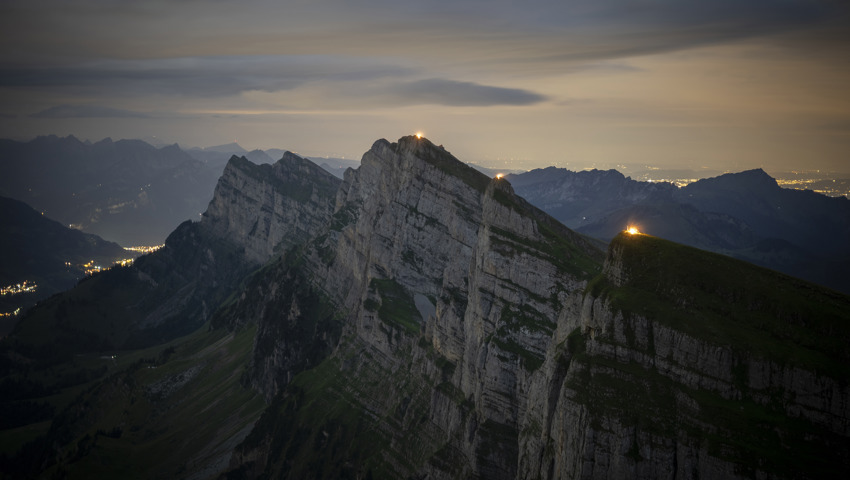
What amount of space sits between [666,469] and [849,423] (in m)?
21.3

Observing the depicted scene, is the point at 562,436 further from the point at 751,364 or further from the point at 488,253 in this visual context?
the point at 488,253

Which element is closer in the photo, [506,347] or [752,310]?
[752,310]

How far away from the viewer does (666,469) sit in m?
72.3

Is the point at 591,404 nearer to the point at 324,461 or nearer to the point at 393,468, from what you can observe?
the point at 393,468

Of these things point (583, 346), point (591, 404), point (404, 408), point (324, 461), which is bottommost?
point (324, 461)

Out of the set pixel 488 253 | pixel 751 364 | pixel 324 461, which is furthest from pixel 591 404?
pixel 324 461

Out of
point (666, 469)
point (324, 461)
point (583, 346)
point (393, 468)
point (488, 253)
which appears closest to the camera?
point (666, 469)

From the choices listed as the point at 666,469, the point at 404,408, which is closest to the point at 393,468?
the point at 404,408

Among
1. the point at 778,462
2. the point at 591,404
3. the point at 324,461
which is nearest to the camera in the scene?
the point at 778,462

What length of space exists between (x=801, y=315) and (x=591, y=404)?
31828 mm

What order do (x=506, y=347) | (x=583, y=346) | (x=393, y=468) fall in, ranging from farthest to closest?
(x=393, y=468)
(x=506, y=347)
(x=583, y=346)

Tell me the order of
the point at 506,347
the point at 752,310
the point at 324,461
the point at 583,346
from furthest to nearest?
1. the point at 324,461
2. the point at 506,347
3. the point at 583,346
4. the point at 752,310

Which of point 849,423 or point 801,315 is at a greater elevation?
point 801,315

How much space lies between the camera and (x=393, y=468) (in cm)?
16412
